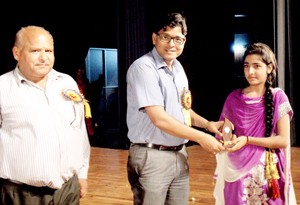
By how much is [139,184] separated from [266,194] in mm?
656

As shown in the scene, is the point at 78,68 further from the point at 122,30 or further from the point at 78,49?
the point at 122,30

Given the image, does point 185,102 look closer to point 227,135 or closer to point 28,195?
point 227,135

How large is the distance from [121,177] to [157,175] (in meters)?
3.08

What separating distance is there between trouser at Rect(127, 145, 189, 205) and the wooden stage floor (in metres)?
1.79

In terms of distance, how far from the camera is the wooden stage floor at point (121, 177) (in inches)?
163

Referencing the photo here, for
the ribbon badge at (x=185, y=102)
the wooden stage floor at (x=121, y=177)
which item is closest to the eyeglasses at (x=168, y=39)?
the ribbon badge at (x=185, y=102)

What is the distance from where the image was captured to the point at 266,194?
2355 millimetres

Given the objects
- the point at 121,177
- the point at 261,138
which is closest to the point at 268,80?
the point at 261,138

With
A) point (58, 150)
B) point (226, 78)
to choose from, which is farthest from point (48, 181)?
point (226, 78)

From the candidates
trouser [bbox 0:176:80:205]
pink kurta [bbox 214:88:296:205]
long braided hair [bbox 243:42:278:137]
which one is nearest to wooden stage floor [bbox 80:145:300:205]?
pink kurta [bbox 214:88:296:205]

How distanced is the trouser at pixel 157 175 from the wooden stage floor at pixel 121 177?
70.4 inches

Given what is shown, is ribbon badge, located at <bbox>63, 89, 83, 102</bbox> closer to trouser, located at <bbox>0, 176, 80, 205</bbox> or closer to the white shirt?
the white shirt

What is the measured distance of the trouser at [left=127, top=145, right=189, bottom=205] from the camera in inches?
83.6

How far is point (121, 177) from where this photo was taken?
16.9 feet
